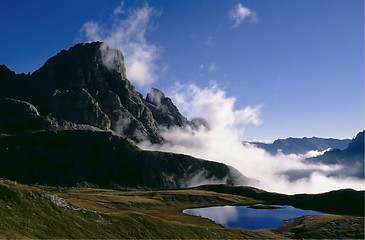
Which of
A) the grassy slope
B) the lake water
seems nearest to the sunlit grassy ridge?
the grassy slope

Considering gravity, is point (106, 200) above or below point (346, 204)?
below

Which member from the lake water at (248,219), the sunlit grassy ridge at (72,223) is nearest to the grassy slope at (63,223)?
the sunlit grassy ridge at (72,223)

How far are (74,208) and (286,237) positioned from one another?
7446 cm

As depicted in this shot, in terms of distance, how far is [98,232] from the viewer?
54500 millimetres

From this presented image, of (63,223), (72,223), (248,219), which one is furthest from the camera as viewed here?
(248,219)

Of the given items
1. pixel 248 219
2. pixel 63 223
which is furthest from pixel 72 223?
pixel 248 219

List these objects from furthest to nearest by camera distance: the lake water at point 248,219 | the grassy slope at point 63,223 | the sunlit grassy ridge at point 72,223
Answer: the lake water at point 248,219, the sunlit grassy ridge at point 72,223, the grassy slope at point 63,223

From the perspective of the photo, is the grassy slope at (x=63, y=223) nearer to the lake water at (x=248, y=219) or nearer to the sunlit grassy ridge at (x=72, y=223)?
the sunlit grassy ridge at (x=72, y=223)

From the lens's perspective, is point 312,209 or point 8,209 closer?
point 8,209

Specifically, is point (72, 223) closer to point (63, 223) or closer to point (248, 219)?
point (63, 223)

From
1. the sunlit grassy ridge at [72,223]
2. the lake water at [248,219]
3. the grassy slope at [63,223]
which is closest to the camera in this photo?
the grassy slope at [63,223]

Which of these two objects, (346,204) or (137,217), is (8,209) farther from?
(346,204)

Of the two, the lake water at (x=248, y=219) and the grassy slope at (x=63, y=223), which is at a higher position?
the grassy slope at (x=63, y=223)

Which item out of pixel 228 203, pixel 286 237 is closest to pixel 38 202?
pixel 286 237
